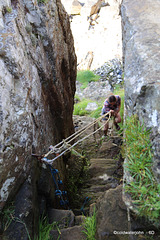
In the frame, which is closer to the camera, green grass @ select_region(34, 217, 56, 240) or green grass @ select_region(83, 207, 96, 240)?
green grass @ select_region(83, 207, 96, 240)

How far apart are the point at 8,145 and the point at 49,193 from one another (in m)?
0.99

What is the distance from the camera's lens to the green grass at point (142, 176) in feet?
4.06

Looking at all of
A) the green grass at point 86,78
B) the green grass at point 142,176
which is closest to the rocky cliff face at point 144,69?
the green grass at point 142,176

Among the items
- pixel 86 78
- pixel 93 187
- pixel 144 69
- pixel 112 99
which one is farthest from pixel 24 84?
pixel 86 78

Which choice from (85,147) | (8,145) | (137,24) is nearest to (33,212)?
(8,145)

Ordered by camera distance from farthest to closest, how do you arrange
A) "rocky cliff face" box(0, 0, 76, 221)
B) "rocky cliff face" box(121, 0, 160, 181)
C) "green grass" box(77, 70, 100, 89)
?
"green grass" box(77, 70, 100, 89) < "rocky cliff face" box(0, 0, 76, 221) < "rocky cliff face" box(121, 0, 160, 181)

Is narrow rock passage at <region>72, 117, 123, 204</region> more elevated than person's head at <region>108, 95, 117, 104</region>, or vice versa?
person's head at <region>108, 95, 117, 104</region>

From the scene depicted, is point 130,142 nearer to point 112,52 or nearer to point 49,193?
point 49,193

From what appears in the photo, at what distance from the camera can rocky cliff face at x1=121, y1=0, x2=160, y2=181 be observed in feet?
4.78

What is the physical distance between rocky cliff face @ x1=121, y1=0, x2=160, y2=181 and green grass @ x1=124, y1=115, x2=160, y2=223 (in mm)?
67

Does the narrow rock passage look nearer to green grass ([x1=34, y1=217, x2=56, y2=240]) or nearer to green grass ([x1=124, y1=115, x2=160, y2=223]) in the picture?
green grass ([x1=34, y1=217, x2=56, y2=240])

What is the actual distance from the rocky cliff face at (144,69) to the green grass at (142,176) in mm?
67

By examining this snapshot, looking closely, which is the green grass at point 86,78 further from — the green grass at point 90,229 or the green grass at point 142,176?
the green grass at point 142,176

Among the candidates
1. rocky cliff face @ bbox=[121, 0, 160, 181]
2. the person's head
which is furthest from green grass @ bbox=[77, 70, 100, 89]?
rocky cliff face @ bbox=[121, 0, 160, 181]
